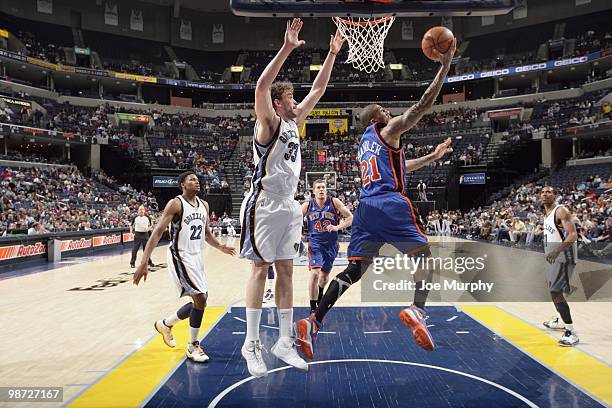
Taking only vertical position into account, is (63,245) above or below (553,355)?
above

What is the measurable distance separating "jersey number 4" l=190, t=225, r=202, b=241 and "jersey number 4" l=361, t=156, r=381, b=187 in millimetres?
1853

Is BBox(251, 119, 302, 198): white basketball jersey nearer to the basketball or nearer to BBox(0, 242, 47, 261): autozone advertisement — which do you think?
the basketball

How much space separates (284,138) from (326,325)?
3202mm

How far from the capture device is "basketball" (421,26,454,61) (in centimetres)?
412

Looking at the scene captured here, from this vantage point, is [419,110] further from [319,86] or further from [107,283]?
[107,283]

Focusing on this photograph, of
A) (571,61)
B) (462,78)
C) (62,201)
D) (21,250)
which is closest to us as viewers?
(21,250)

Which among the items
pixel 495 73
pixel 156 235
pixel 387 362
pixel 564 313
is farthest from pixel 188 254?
pixel 495 73

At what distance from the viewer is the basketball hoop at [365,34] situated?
27.3ft

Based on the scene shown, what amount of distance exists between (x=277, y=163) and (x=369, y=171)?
906 millimetres

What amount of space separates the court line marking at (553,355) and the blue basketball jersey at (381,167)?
2196 millimetres

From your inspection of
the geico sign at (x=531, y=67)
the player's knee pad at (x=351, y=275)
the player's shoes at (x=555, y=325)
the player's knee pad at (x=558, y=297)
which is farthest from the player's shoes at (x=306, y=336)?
the geico sign at (x=531, y=67)

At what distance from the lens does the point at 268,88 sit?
11.4ft

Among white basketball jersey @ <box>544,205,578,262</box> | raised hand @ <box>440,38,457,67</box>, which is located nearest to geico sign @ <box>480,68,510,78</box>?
white basketball jersey @ <box>544,205,578,262</box>

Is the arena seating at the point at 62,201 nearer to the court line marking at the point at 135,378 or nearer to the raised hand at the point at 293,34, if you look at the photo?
the court line marking at the point at 135,378
